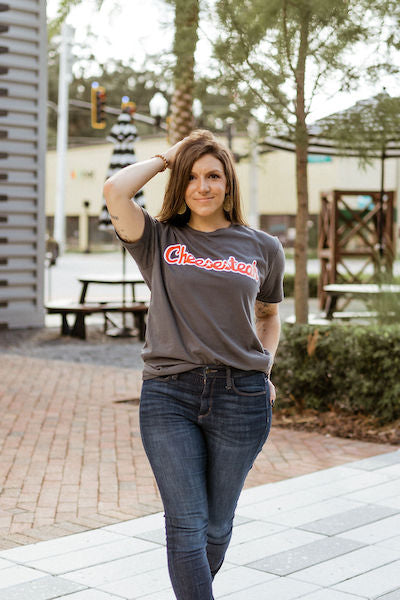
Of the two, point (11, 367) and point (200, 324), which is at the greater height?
point (200, 324)

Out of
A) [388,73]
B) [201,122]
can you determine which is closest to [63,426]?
[388,73]

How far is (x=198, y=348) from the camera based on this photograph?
2.96m

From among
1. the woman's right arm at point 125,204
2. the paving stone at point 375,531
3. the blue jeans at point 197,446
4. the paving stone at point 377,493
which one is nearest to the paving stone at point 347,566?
the paving stone at point 375,531

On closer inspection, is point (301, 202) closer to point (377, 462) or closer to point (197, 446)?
point (377, 462)

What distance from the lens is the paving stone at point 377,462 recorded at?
241 inches

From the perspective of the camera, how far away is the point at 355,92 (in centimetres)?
816

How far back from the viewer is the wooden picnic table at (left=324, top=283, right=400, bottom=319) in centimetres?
852

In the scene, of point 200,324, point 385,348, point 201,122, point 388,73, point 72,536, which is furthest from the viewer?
point 201,122

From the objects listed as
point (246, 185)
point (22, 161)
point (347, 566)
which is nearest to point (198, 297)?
point (347, 566)

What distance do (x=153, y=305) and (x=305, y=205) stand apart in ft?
18.5

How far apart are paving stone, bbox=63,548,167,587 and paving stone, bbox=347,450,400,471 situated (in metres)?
2.14

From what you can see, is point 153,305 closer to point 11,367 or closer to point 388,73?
point 388,73

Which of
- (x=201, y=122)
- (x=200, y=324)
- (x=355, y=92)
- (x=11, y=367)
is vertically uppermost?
(x=201, y=122)

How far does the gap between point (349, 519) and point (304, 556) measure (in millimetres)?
677
